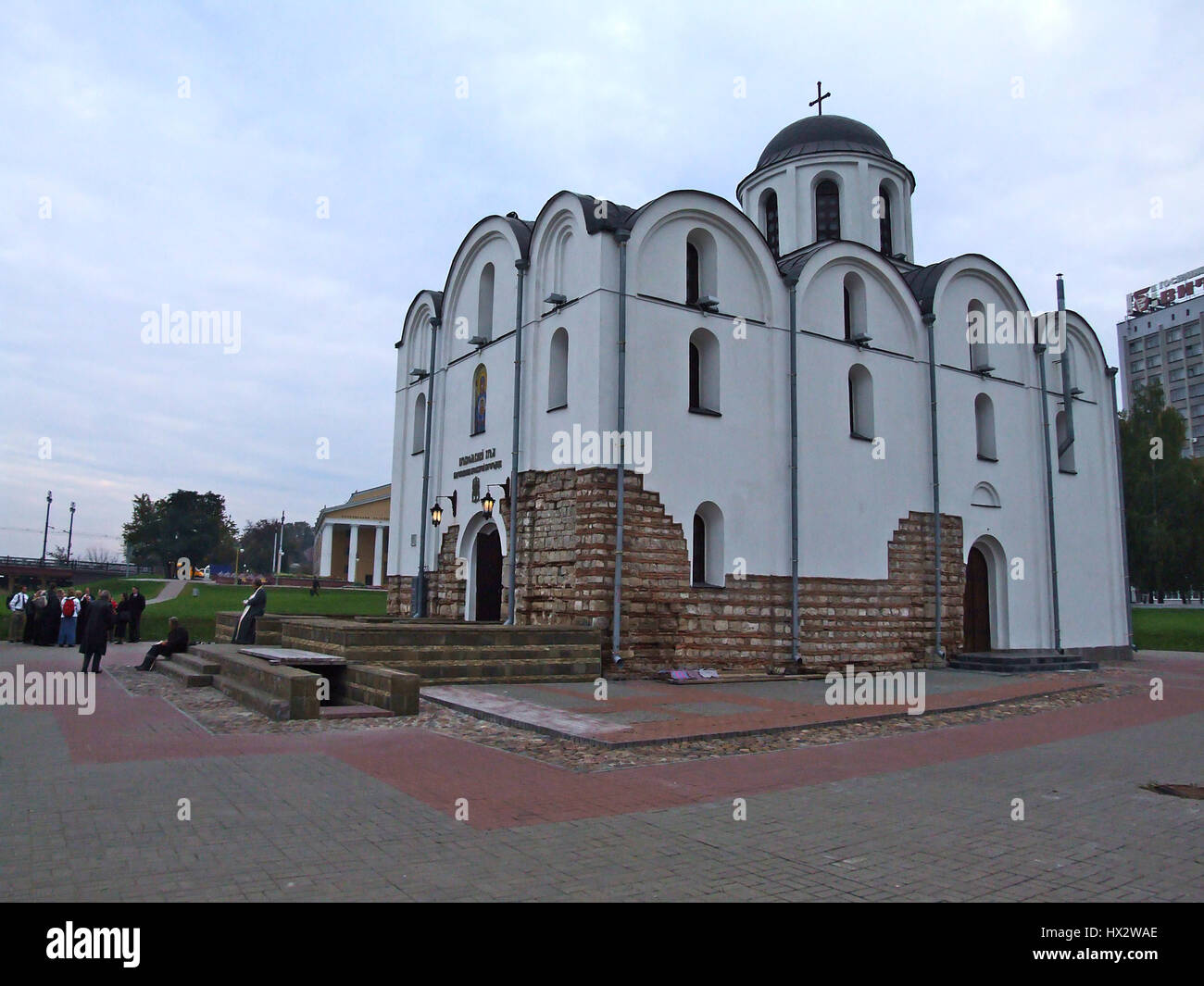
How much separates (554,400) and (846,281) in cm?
819

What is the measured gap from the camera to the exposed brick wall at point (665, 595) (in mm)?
16688

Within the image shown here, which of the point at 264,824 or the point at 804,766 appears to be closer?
the point at 264,824

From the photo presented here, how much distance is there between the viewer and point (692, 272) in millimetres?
19156

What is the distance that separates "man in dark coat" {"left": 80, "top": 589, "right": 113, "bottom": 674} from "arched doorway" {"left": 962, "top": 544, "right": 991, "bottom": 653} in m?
A: 19.4

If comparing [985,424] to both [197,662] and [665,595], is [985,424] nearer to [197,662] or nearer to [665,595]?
[665,595]

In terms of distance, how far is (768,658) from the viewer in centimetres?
1830

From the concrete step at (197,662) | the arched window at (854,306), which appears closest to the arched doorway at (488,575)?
the concrete step at (197,662)

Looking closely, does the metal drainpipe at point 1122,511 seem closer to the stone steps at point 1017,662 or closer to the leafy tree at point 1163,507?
the stone steps at point 1017,662

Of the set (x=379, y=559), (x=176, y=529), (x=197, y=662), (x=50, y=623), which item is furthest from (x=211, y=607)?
(x=176, y=529)

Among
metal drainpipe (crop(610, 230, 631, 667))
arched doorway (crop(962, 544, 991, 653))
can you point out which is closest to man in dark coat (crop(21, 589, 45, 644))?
metal drainpipe (crop(610, 230, 631, 667))

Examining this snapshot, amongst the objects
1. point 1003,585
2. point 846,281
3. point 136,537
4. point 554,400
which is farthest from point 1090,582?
point 136,537

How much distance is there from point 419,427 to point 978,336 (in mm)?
15169

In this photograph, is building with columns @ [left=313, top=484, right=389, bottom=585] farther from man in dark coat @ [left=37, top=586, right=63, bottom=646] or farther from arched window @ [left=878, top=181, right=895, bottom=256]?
arched window @ [left=878, top=181, right=895, bottom=256]
